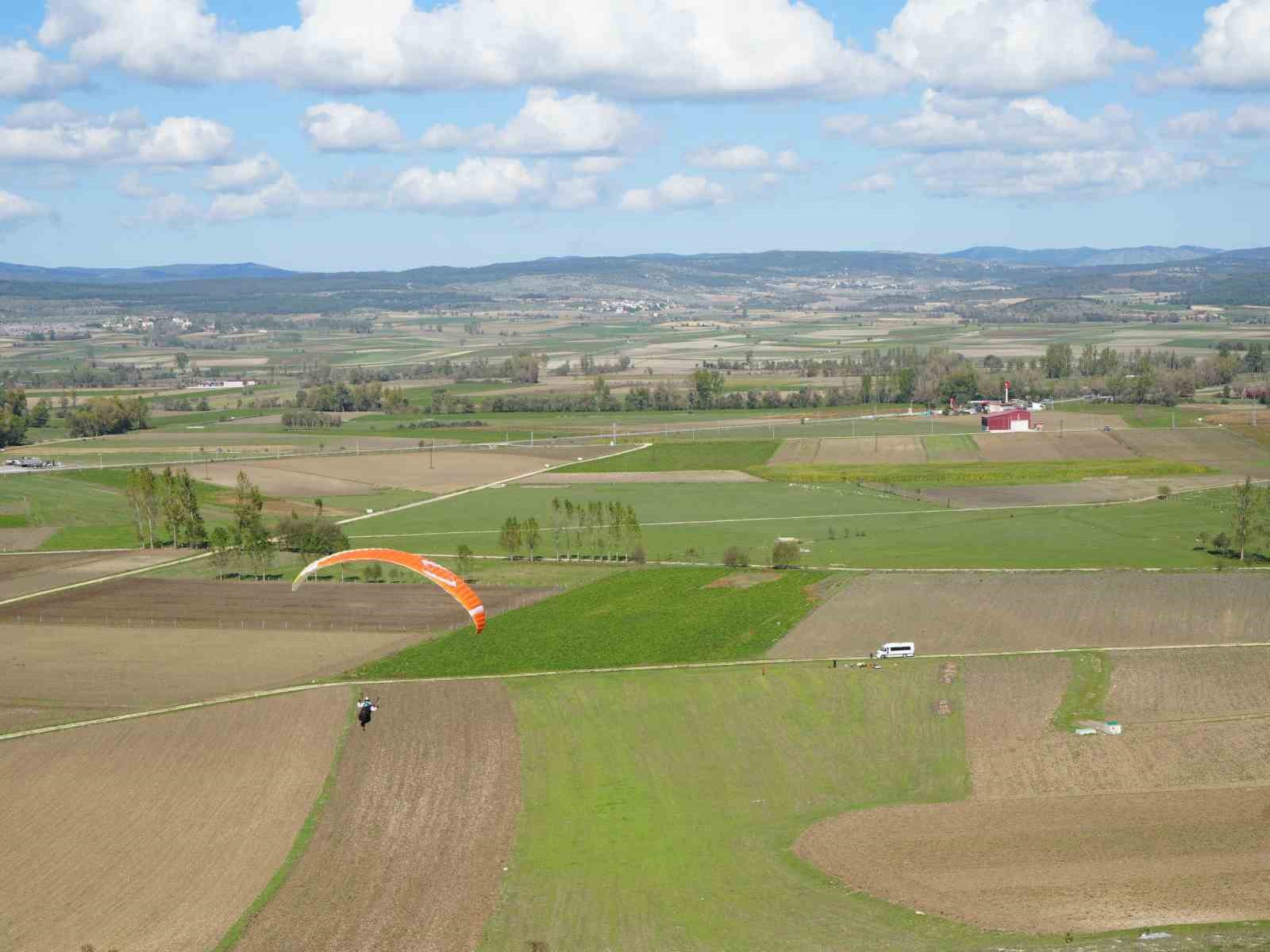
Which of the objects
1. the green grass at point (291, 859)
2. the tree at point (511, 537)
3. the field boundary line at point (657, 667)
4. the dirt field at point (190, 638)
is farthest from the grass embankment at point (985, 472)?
the green grass at point (291, 859)

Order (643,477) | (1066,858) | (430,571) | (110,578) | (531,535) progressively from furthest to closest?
(643,477) < (531,535) < (110,578) < (430,571) < (1066,858)

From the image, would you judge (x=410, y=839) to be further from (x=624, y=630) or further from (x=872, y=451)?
(x=872, y=451)

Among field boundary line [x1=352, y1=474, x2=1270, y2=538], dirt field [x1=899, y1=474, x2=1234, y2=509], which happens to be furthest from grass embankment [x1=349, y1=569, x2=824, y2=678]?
dirt field [x1=899, y1=474, x2=1234, y2=509]

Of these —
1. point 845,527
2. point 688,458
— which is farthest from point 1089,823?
point 688,458

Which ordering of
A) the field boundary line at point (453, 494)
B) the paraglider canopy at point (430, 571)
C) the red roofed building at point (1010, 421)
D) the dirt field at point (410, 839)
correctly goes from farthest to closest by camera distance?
the red roofed building at point (1010, 421)
the field boundary line at point (453, 494)
the paraglider canopy at point (430, 571)
the dirt field at point (410, 839)

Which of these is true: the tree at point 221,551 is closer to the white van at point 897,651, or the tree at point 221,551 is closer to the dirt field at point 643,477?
the dirt field at point 643,477

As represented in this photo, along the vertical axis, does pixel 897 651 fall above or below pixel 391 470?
above

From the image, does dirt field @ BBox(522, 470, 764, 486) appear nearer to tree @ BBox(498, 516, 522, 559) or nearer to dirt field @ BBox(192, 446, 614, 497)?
dirt field @ BBox(192, 446, 614, 497)
